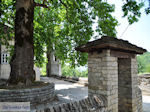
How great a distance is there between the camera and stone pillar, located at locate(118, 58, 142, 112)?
14.7ft

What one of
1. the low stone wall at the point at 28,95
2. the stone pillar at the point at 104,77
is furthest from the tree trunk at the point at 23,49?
the stone pillar at the point at 104,77

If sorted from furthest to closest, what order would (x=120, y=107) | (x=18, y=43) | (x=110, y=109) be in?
1. (x=18, y=43)
2. (x=120, y=107)
3. (x=110, y=109)

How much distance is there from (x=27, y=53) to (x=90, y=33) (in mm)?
4237

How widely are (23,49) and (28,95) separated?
8.56 feet

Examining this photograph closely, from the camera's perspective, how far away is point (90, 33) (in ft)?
25.5

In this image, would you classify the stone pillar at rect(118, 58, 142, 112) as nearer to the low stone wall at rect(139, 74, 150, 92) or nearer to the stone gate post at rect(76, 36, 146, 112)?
the stone gate post at rect(76, 36, 146, 112)

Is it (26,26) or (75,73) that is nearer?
(26,26)

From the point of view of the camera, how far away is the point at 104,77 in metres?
3.68

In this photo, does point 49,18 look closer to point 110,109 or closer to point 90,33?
point 90,33

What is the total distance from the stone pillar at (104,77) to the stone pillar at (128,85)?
969mm

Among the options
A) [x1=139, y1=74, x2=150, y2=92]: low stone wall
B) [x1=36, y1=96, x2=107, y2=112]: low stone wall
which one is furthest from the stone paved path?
[x1=36, y1=96, x2=107, y2=112]: low stone wall

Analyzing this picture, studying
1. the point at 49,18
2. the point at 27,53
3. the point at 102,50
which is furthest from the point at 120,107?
the point at 49,18

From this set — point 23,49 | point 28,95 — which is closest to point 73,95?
point 28,95

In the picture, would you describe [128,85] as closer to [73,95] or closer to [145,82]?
[73,95]
